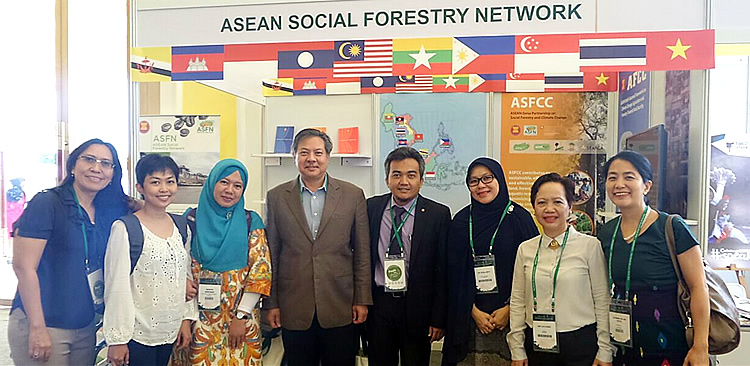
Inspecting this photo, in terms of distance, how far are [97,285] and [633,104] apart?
2850 millimetres

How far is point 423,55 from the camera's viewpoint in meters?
2.58

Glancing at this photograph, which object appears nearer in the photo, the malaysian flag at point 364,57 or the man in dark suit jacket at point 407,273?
the man in dark suit jacket at point 407,273

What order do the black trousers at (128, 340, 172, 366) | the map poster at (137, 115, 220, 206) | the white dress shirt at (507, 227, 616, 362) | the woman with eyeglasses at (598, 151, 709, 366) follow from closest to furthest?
1. the woman with eyeglasses at (598, 151, 709, 366)
2. the white dress shirt at (507, 227, 616, 362)
3. the black trousers at (128, 340, 172, 366)
4. the map poster at (137, 115, 220, 206)

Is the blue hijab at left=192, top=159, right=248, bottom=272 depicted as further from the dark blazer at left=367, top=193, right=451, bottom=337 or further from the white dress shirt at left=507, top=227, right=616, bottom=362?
the white dress shirt at left=507, top=227, right=616, bottom=362

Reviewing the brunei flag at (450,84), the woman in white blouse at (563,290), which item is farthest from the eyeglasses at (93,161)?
the woman in white blouse at (563,290)

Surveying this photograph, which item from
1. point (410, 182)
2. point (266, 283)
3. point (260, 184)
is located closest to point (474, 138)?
point (410, 182)

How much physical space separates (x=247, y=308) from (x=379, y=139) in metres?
1.36

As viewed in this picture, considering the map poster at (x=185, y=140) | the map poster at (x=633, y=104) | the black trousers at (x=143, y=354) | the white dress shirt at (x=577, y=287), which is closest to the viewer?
the white dress shirt at (x=577, y=287)

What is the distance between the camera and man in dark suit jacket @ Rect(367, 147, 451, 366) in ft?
7.87

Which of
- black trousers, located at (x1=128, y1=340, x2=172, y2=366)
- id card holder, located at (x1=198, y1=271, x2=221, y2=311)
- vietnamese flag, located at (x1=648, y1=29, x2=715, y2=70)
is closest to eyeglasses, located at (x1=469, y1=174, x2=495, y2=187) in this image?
vietnamese flag, located at (x1=648, y1=29, x2=715, y2=70)

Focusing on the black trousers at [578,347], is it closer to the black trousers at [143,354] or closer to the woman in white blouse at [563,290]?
the woman in white blouse at [563,290]

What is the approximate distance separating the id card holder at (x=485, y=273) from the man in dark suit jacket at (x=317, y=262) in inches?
20.8

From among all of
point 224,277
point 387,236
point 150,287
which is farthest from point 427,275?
point 150,287

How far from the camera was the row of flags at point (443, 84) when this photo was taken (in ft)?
8.70
